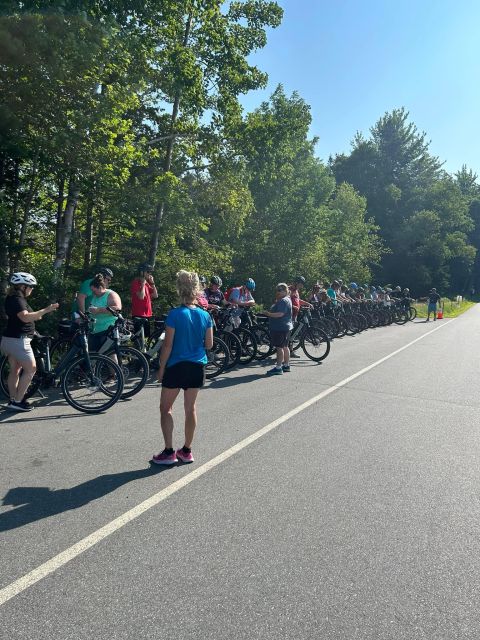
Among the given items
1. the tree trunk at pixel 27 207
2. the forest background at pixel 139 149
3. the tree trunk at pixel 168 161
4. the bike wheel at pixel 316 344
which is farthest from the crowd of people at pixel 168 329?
the tree trunk at pixel 168 161

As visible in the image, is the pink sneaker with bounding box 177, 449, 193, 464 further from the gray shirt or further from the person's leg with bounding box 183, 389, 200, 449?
the gray shirt

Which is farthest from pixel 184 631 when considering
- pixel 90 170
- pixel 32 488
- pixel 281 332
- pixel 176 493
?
pixel 90 170

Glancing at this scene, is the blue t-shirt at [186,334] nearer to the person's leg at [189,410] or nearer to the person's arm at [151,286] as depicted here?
the person's leg at [189,410]

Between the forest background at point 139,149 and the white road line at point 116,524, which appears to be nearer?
the white road line at point 116,524

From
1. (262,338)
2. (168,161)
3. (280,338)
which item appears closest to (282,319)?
(280,338)

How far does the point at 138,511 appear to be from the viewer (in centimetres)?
372

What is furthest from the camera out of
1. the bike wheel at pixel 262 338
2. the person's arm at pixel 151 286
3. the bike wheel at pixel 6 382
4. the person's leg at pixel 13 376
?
the bike wheel at pixel 262 338

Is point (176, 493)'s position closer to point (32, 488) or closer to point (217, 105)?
point (32, 488)

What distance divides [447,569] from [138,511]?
7.20ft

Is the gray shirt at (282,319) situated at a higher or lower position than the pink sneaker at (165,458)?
higher

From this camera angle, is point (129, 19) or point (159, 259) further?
point (159, 259)

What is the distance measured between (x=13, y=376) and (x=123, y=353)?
5.46 feet

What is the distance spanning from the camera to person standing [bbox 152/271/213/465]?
4539 millimetres

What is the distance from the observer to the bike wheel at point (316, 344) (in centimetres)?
1163
